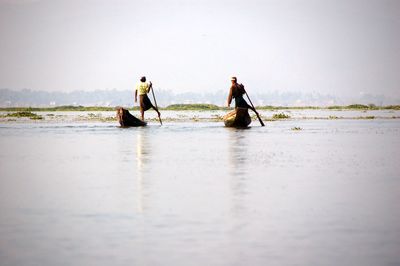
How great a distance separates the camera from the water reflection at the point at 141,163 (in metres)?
11.4

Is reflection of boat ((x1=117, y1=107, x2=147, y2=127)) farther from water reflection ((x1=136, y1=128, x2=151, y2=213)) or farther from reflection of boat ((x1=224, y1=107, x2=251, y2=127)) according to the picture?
water reflection ((x1=136, y1=128, x2=151, y2=213))

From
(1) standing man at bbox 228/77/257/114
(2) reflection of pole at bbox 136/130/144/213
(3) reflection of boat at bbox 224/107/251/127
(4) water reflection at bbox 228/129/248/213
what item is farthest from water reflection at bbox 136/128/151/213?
(3) reflection of boat at bbox 224/107/251/127

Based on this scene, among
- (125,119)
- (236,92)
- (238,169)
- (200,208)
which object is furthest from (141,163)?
(125,119)

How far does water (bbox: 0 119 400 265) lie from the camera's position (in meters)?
7.78

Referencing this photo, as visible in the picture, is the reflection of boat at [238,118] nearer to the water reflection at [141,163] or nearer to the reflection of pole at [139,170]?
the water reflection at [141,163]

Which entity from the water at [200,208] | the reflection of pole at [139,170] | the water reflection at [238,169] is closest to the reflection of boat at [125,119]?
the reflection of pole at [139,170]

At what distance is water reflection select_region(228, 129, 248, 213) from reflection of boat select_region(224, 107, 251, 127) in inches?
337

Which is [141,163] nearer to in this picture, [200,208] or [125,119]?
[200,208]

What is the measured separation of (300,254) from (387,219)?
97.6 inches

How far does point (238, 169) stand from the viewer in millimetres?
15906

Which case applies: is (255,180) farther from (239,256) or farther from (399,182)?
(239,256)

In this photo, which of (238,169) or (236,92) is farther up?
(236,92)

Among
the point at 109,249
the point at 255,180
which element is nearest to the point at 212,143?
the point at 255,180

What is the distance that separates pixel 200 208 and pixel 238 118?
24.7 m
